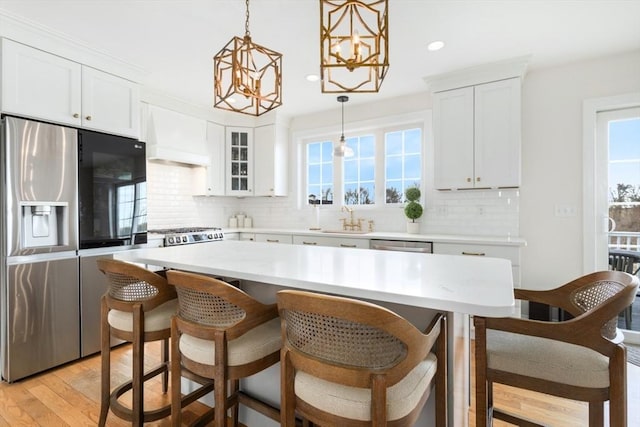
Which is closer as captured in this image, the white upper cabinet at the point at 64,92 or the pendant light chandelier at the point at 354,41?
the pendant light chandelier at the point at 354,41

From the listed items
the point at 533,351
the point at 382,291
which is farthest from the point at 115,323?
the point at 533,351

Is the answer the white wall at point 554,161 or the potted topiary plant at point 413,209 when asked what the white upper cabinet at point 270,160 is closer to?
the potted topiary plant at point 413,209

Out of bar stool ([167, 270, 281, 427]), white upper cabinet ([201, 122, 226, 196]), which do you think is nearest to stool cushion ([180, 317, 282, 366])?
bar stool ([167, 270, 281, 427])

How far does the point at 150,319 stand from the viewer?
1.59m

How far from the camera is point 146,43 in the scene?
2648 millimetres

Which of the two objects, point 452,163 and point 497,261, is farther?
point 452,163

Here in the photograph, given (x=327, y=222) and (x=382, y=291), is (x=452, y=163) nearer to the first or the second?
(x=327, y=222)

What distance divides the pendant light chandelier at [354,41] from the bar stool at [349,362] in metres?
0.82

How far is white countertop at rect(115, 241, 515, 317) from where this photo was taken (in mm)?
974

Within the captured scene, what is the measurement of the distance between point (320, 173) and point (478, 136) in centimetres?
214

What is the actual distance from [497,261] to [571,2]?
6.04ft

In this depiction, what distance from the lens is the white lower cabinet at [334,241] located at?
3.58m

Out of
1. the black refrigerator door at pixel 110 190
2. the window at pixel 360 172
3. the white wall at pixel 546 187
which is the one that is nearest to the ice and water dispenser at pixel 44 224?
the black refrigerator door at pixel 110 190

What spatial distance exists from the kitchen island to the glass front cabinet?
8.44ft
